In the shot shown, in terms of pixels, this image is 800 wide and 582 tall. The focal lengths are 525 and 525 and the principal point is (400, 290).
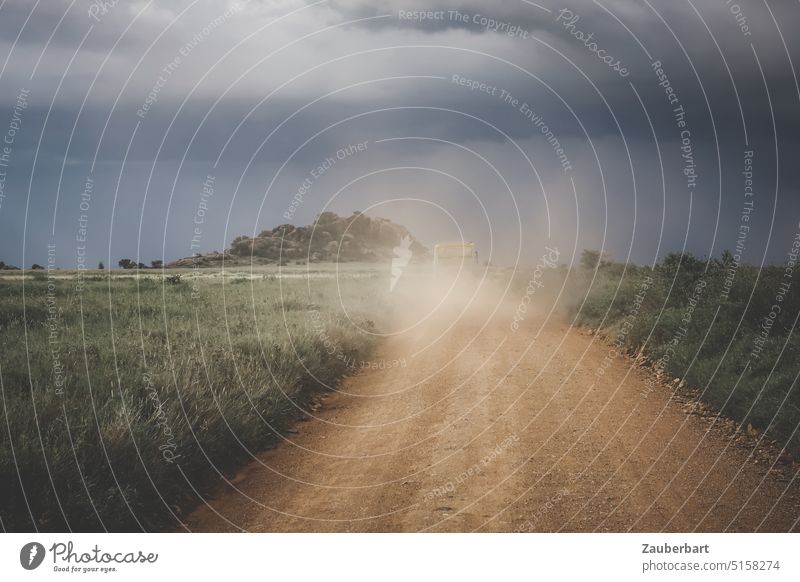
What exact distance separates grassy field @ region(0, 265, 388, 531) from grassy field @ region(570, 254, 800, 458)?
717 cm

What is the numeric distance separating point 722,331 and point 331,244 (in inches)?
2126

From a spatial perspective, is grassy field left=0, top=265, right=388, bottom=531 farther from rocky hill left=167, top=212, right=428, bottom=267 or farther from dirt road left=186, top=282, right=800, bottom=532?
rocky hill left=167, top=212, right=428, bottom=267

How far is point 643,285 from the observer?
54.9 ft

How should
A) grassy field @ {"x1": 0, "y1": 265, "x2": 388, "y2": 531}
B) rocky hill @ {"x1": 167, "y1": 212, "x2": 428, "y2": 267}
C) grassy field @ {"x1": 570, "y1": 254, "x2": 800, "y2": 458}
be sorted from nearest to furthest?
grassy field @ {"x1": 0, "y1": 265, "x2": 388, "y2": 531}, grassy field @ {"x1": 570, "y1": 254, "x2": 800, "y2": 458}, rocky hill @ {"x1": 167, "y1": 212, "x2": 428, "y2": 267}

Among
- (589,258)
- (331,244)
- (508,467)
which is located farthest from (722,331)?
(331,244)

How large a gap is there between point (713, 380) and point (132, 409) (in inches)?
374

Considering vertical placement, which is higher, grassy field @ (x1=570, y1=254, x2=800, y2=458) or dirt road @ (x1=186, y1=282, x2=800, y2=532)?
grassy field @ (x1=570, y1=254, x2=800, y2=458)

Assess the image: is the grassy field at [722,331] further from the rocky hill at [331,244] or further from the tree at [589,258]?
the rocky hill at [331,244]

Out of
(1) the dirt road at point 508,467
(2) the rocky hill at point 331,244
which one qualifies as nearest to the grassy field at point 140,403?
(1) the dirt road at point 508,467

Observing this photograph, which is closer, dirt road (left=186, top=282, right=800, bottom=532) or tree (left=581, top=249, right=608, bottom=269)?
dirt road (left=186, top=282, right=800, bottom=532)

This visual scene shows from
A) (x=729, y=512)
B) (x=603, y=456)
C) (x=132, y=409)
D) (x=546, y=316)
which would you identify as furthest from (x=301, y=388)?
(x=546, y=316)

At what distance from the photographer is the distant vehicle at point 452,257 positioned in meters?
32.3

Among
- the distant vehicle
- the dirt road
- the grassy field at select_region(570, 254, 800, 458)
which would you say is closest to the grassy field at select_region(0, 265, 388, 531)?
the dirt road

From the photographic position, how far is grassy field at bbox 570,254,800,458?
26.8 ft
